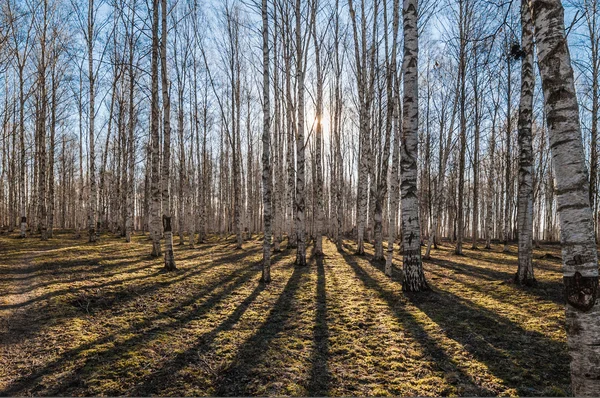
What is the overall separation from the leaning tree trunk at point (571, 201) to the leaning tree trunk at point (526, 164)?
5681 mm

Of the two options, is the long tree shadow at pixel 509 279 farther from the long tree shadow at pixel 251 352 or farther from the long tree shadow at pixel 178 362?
the long tree shadow at pixel 178 362

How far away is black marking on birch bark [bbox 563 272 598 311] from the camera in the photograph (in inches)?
91.7

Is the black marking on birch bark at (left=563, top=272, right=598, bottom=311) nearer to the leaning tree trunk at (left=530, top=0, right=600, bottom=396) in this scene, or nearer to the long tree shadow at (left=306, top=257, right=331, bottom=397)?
the leaning tree trunk at (left=530, top=0, right=600, bottom=396)

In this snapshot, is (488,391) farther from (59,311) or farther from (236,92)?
(236,92)

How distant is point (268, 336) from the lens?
4.53m

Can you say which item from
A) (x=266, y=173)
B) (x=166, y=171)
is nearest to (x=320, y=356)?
(x=266, y=173)

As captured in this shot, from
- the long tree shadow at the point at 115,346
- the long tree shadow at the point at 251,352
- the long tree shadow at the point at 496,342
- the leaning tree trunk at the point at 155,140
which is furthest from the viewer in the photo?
the leaning tree trunk at the point at 155,140

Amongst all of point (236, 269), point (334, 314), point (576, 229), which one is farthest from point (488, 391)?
point (236, 269)

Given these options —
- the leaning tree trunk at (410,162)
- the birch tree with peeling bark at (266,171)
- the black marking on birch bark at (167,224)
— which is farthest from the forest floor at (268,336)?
the black marking on birch bark at (167,224)

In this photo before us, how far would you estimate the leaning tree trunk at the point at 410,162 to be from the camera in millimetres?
6500

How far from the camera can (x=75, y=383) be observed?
10.0ft

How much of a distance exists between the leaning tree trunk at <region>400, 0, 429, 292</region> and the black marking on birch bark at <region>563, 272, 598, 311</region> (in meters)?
4.02

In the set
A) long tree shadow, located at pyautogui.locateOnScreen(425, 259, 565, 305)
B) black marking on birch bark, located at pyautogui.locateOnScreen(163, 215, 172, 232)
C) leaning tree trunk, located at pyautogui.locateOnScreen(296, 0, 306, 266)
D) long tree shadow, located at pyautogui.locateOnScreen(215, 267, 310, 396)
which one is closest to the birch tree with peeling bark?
long tree shadow, located at pyautogui.locateOnScreen(215, 267, 310, 396)

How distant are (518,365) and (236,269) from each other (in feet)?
26.1
